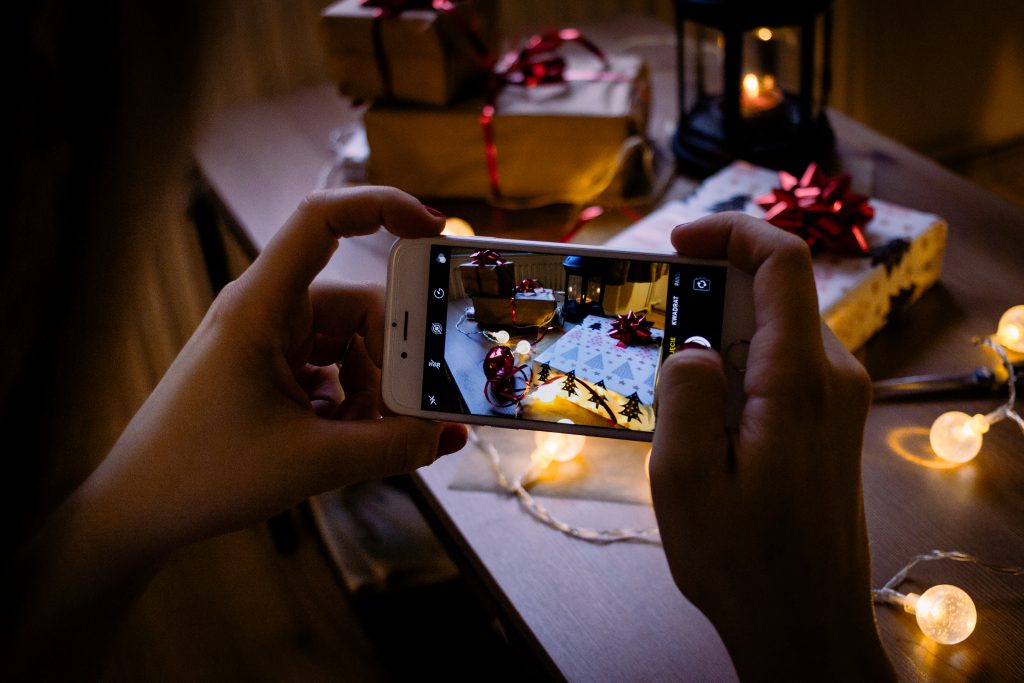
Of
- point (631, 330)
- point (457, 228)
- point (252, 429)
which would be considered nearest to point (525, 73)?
point (457, 228)

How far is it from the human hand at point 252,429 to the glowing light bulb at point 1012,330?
1.85ft

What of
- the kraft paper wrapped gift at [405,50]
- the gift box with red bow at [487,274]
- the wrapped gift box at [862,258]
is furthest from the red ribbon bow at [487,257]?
the kraft paper wrapped gift at [405,50]

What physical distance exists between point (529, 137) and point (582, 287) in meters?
0.43

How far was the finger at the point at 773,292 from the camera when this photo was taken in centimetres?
51

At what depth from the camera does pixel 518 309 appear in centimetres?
66

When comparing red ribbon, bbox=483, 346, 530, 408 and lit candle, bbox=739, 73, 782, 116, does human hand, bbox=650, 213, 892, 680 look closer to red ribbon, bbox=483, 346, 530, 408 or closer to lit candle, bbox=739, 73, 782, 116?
red ribbon, bbox=483, 346, 530, 408

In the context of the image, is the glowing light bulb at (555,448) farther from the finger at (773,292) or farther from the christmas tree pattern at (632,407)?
the finger at (773,292)

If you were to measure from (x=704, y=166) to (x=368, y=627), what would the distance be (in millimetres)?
860

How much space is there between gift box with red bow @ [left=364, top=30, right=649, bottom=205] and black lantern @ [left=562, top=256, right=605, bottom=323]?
1.30ft

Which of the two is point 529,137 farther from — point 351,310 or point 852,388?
point 852,388

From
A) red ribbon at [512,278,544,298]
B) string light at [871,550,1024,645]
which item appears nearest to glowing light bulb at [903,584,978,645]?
string light at [871,550,1024,645]

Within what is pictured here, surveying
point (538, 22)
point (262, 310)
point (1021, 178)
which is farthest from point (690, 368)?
point (1021, 178)

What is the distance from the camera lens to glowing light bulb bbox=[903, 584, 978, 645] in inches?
22.4

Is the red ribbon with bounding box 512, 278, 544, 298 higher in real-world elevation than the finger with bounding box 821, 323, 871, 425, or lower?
higher
